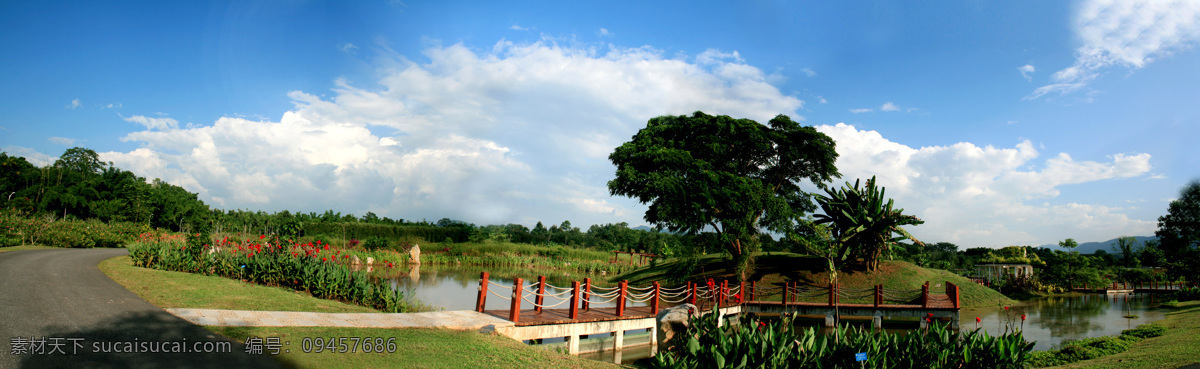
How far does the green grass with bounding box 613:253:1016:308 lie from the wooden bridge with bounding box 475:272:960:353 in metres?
1.94

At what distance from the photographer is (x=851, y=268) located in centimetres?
2669

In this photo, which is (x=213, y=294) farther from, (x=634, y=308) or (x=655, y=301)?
(x=634, y=308)

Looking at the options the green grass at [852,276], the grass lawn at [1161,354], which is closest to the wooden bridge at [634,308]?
the green grass at [852,276]

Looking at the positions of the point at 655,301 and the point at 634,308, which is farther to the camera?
the point at 634,308

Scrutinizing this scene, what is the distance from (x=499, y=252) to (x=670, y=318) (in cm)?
3558

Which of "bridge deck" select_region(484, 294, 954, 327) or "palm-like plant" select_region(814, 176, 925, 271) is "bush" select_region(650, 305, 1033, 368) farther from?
"palm-like plant" select_region(814, 176, 925, 271)

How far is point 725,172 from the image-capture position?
2464 centimetres

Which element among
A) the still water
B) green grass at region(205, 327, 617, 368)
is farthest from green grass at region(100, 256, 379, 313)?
the still water

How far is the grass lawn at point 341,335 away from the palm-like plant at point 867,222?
19.5 m

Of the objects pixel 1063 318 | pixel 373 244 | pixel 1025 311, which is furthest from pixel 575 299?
pixel 373 244

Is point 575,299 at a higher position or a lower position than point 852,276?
lower

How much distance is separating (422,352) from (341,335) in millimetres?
1521

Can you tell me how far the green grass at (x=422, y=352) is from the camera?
7.41 meters

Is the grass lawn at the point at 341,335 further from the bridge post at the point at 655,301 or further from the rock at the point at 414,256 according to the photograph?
the rock at the point at 414,256
